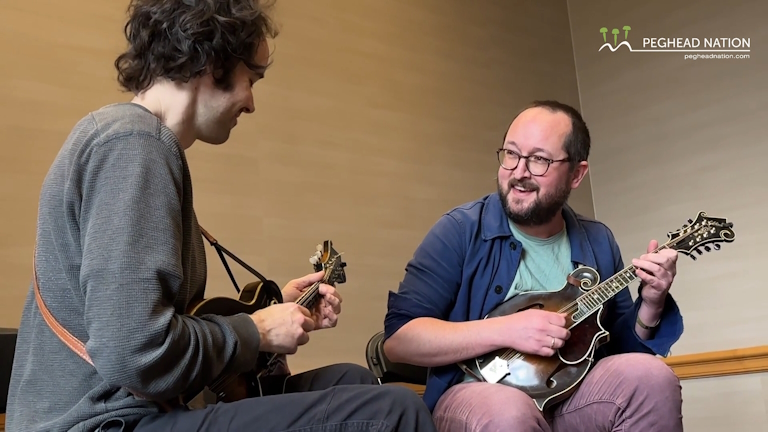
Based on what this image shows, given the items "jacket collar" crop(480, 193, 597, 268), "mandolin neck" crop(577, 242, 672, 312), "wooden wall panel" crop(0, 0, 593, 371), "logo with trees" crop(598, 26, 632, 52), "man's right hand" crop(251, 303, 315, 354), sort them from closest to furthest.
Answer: "man's right hand" crop(251, 303, 315, 354) < "mandolin neck" crop(577, 242, 672, 312) < "jacket collar" crop(480, 193, 597, 268) < "wooden wall panel" crop(0, 0, 593, 371) < "logo with trees" crop(598, 26, 632, 52)

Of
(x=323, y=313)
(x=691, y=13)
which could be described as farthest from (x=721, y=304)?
(x=323, y=313)

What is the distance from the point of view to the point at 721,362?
339 cm

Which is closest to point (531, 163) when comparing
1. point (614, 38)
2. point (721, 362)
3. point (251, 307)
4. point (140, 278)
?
point (251, 307)

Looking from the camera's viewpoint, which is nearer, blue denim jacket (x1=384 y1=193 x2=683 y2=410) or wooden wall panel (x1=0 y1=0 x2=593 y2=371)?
blue denim jacket (x1=384 y1=193 x2=683 y2=410)

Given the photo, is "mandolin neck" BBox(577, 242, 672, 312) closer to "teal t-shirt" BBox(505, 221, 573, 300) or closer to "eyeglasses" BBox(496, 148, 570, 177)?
"teal t-shirt" BBox(505, 221, 573, 300)

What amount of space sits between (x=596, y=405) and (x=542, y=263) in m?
0.41

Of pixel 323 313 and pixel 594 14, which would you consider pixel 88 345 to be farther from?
pixel 594 14

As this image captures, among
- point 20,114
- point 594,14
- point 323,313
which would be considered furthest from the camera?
point 594,14

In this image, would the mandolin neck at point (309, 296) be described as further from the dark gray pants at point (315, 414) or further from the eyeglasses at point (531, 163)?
the eyeglasses at point (531, 163)

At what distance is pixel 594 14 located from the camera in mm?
4270

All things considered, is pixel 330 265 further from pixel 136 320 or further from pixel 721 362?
pixel 721 362

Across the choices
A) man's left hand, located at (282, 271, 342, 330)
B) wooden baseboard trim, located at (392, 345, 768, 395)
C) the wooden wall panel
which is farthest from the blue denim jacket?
wooden baseboard trim, located at (392, 345, 768, 395)

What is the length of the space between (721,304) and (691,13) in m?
1.50

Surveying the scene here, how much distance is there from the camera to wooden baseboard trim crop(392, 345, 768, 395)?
10.6 feet
